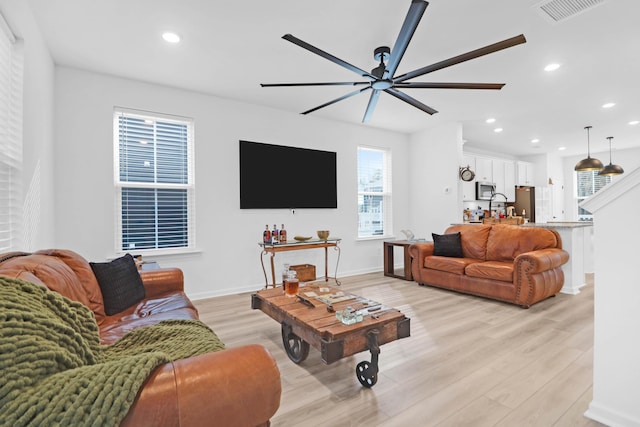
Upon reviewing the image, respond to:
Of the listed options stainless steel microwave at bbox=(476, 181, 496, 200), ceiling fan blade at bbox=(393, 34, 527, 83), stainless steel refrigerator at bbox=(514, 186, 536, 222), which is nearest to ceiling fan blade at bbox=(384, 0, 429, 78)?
ceiling fan blade at bbox=(393, 34, 527, 83)

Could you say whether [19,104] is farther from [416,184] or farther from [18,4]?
[416,184]

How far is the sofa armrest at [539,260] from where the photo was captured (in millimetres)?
3629

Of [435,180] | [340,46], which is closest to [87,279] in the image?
[340,46]

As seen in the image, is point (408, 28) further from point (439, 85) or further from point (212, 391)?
point (212, 391)

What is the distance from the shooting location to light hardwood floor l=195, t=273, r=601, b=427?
1.80 metres

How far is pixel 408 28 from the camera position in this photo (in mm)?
2104

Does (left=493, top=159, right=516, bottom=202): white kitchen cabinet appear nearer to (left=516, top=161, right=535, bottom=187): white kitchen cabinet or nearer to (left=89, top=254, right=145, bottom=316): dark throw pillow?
(left=516, top=161, right=535, bottom=187): white kitchen cabinet

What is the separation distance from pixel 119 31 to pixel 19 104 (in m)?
1.05

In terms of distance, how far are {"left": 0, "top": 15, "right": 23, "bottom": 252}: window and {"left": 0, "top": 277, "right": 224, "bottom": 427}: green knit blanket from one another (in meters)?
1.73

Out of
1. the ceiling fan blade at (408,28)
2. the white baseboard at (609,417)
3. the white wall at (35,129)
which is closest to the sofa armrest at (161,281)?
the white wall at (35,129)

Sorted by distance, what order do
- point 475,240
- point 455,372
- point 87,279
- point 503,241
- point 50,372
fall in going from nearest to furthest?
point 50,372, point 87,279, point 455,372, point 503,241, point 475,240

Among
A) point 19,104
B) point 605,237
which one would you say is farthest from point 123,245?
point 605,237

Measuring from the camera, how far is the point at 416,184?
6.57 meters

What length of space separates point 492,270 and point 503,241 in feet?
2.18
